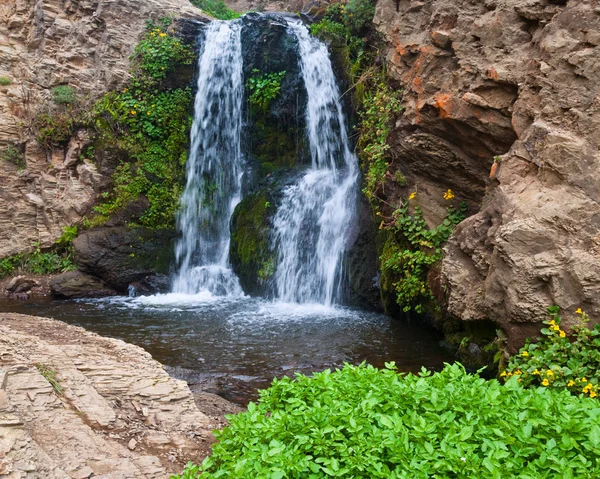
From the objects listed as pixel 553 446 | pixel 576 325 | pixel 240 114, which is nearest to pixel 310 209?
pixel 240 114

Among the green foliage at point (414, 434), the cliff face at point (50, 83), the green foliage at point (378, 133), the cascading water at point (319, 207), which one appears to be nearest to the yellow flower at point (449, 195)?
the green foliage at point (378, 133)

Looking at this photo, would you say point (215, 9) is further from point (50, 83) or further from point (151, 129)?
point (151, 129)

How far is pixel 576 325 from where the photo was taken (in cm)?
→ 468

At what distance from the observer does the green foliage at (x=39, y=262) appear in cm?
1276

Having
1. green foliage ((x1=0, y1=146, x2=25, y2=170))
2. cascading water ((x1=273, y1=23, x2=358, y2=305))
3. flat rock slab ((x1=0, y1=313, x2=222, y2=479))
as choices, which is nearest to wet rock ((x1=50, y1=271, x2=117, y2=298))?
green foliage ((x1=0, y1=146, x2=25, y2=170))

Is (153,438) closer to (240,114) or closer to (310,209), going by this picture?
(310,209)

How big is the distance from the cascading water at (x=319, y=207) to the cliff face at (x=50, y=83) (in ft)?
15.8

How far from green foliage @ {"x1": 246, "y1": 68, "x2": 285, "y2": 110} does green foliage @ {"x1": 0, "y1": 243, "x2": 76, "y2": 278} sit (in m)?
5.64

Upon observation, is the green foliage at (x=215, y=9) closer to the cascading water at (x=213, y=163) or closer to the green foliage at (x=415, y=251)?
the cascading water at (x=213, y=163)

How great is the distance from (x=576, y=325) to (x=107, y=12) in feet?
44.6

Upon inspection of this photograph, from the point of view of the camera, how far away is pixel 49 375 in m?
4.61

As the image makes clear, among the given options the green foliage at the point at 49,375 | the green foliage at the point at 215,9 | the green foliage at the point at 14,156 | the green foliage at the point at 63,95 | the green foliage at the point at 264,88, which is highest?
the green foliage at the point at 215,9

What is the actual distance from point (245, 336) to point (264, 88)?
6963mm

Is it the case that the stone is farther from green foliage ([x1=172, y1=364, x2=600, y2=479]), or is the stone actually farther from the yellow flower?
green foliage ([x1=172, y1=364, x2=600, y2=479])
